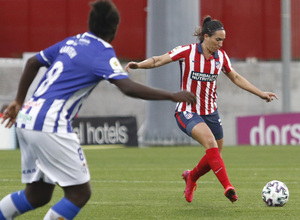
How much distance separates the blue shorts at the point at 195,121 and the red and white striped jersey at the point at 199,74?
6 cm

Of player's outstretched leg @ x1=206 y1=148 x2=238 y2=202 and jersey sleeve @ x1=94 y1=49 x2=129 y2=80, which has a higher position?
jersey sleeve @ x1=94 y1=49 x2=129 y2=80

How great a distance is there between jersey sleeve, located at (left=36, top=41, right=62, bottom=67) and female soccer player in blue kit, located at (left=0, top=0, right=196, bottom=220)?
6 cm

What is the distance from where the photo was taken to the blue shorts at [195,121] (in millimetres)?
9344

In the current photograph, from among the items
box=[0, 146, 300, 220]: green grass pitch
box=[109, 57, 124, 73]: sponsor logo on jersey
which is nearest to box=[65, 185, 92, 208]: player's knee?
box=[109, 57, 124, 73]: sponsor logo on jersey

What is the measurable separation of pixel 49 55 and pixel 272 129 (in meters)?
16.9

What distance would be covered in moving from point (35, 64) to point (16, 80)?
20479 mm

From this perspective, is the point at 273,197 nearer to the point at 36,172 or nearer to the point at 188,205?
the point at 188,205

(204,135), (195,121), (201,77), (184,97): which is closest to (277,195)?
(204,135)

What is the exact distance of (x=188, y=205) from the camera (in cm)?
915

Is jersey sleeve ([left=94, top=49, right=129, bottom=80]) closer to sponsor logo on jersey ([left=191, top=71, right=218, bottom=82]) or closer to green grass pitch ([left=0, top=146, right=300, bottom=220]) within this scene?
green grass pitch ([left=0, top=146, right=300, bottom=220])

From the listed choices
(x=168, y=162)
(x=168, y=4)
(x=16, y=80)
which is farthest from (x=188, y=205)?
(x=16, y=80)

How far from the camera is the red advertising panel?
22.2 m

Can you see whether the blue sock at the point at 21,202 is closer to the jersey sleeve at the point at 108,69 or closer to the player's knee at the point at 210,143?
the jersey sleeve at the point at 108,69

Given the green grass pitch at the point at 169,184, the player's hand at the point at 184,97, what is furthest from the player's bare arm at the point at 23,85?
the green grass pitch at the point at 169,184
